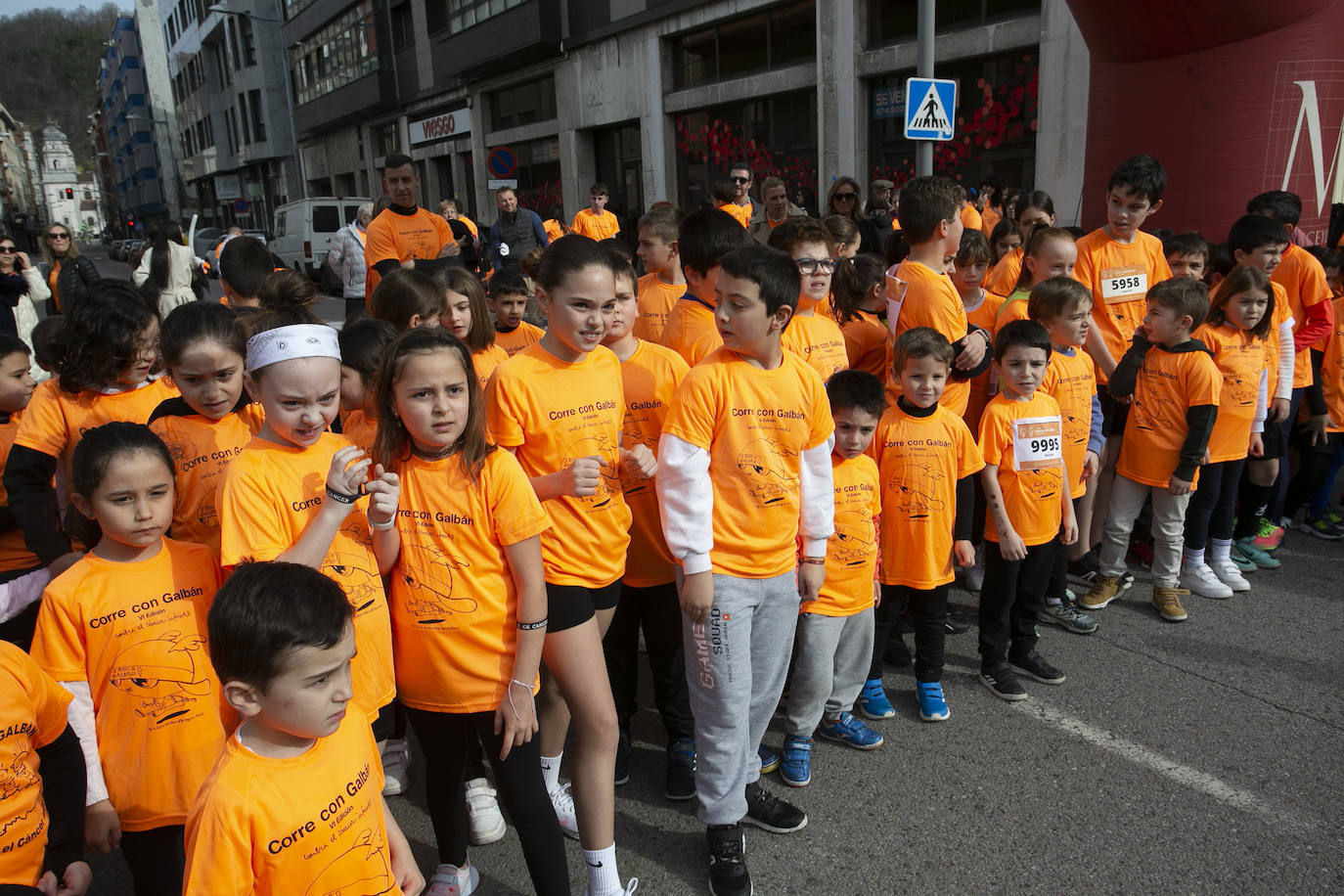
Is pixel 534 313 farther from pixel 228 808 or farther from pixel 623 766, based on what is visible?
pixel 228 808

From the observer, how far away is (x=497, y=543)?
2.25 meters

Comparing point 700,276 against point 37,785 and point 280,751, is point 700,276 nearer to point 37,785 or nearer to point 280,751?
point 280,751

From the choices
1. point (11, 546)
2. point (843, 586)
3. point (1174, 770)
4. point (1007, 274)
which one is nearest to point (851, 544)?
point (843, 586)

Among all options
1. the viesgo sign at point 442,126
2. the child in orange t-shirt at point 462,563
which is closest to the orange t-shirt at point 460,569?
the child in orange t-shirt at point 462,563

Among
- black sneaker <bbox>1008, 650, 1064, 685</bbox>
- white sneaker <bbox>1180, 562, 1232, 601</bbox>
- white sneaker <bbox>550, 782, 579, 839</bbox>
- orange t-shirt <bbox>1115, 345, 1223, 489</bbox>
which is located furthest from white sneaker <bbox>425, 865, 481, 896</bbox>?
white sneaker <bbox>1180, 562, 1232, 601</bbox>

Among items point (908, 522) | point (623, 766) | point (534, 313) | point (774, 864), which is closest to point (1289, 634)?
point (908, 522)

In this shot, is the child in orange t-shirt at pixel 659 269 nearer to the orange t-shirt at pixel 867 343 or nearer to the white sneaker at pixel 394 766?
the orange t-shirt at pixel 867 343

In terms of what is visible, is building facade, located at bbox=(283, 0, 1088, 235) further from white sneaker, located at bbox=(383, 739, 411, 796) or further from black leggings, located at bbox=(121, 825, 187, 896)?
black leggings, located at bbox=(121, 825, 187, 896)

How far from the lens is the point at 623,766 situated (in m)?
3.27

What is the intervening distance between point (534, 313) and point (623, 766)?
29.3 feet

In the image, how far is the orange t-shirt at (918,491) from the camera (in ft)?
11.3

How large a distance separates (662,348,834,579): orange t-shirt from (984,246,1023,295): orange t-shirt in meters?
3.80

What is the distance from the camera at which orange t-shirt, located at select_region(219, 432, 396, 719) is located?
6.83 feet

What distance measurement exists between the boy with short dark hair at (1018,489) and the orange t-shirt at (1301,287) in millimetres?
2579
